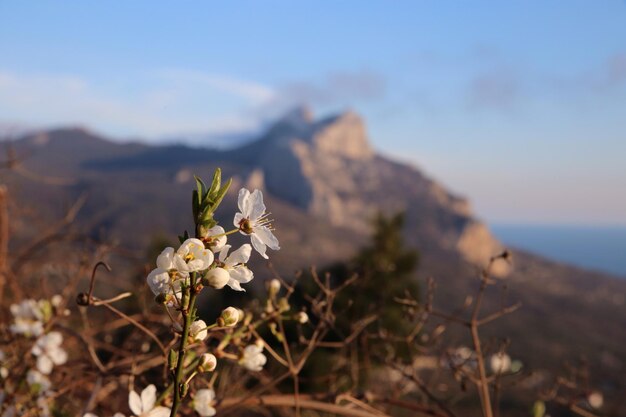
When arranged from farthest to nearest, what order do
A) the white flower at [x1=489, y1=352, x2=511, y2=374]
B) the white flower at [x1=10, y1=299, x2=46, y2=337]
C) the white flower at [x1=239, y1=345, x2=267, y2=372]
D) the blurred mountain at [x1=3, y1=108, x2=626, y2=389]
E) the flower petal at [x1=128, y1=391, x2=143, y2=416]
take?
the blurred mountain at [x1=3, y1=108, x2=626, y2=389] < the white flower at [x1=489, y1=352, x2=511, y2=374] < the white flower at [x1=10, y1=299, x2=46, y2=337] < the white flower at [x1=239, y1=345, x2=267, y2=372] < the flower petal at [x1=128, y1=391, x2=143, y2=416]

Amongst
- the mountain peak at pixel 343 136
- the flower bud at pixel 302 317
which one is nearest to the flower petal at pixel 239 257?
the flower bud at pixel 302 317

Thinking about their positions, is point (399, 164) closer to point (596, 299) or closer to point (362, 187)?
point (362, 187)

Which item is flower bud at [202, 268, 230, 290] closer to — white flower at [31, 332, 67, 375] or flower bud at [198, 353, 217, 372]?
flower bud at [198, 353, 217, 372]

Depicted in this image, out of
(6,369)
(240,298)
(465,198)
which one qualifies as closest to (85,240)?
(6,369)

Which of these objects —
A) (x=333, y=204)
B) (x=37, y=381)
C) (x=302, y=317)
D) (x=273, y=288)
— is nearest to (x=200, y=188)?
(x=302, y=317)

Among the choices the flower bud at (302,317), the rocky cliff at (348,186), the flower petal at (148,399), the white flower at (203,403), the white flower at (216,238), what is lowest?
the rocky cliff at (348,186)

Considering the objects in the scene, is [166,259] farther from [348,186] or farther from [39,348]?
[348,186]

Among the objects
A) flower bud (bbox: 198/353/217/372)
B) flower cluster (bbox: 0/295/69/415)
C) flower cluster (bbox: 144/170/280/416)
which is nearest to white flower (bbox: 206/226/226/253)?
flower cluster (bbox: 144/170/280/416)

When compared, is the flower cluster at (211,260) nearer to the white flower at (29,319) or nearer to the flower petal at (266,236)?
the flower petal at (266,236)
